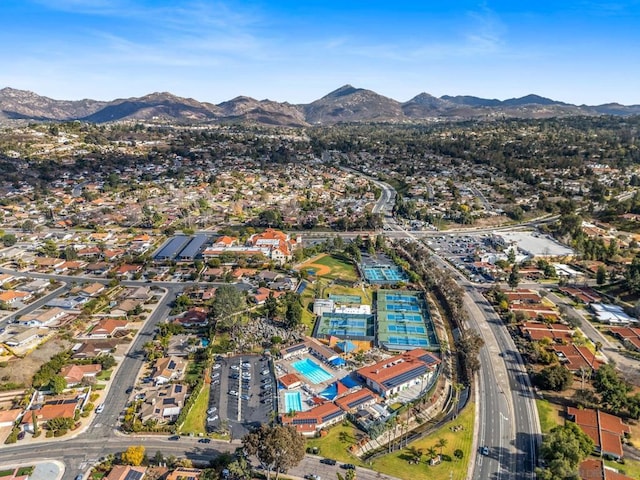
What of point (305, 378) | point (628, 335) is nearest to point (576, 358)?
point (628, 335)

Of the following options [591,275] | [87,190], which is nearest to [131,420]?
[591,275]

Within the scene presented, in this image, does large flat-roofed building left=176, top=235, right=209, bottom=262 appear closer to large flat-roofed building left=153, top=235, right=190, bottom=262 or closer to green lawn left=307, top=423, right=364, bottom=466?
large flat-roofed building left=153, top=235, right=190, bottom=262

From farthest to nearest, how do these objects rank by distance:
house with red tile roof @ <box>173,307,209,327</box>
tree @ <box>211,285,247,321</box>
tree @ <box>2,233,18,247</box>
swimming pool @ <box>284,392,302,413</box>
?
tree @ <box>2,233,18,247</box>
house with red tile roof @ <box>173,307,209,327</box>
tree @ <box>211,285,247,321</box>
swimming pool @ <box>284,392,302,413</box>

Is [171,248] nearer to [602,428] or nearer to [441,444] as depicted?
[441,444]

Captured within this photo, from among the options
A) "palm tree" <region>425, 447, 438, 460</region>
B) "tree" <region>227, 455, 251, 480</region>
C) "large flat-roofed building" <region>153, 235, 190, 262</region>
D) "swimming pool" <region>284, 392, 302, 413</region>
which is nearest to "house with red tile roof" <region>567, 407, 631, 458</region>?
"palm tree" <region>425, 447, 438, 460</region>

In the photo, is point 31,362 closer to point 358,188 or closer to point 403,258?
point 403,258

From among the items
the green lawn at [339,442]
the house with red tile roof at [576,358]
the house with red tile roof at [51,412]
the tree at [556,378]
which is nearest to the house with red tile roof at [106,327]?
the house with red tile roof at [51,412]
